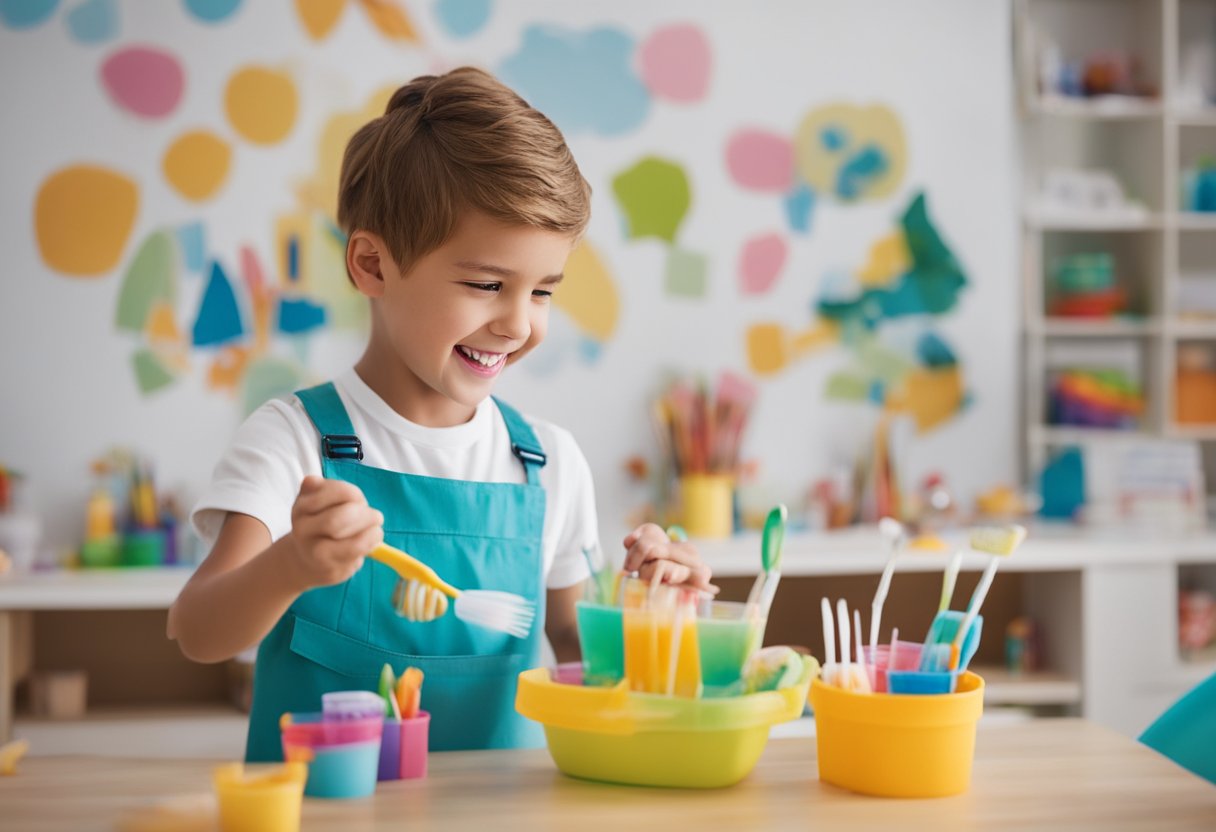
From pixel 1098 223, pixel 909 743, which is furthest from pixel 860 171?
pixel 909 743

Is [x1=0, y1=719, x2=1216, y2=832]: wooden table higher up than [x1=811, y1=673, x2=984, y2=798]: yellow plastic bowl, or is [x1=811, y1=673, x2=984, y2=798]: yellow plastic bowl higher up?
[x1=811, y1=673, x2=984, y2=798]: yellow plastic bowl

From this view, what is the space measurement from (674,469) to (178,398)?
978mm

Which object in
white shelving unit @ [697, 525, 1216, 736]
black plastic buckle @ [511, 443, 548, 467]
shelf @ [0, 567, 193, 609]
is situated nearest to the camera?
black plastic buckle @ [511, 443, 548, 467]

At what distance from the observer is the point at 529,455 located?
4.09 feet

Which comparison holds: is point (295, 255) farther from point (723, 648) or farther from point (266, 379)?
point (723, 648)

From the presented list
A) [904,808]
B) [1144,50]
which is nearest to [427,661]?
[904,808]

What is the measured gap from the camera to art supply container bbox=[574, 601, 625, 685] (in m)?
0.90

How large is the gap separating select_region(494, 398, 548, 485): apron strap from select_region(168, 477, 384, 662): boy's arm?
0.96 ft

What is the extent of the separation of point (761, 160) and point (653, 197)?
24cm

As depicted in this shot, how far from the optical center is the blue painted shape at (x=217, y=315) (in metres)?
2.44

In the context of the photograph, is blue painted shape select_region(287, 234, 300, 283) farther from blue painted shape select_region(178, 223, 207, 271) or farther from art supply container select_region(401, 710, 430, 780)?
art supply container select_region(401, 710, 430, 780)

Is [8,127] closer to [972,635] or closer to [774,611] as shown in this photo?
[774,611]

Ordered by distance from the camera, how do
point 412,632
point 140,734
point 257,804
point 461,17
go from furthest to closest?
point 461,17 < point 140,734 < point 412,632 < point 257,804

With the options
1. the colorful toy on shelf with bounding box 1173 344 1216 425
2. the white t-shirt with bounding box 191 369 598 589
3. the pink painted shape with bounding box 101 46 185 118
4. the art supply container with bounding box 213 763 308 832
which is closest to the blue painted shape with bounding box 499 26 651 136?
the pink painted shape with bounding box 101 46 185 118
